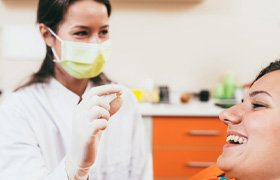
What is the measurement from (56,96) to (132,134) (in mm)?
357

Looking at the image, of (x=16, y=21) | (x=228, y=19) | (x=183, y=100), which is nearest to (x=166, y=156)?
(x=183, y=100)

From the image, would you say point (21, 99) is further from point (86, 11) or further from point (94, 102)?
point (94, 102)

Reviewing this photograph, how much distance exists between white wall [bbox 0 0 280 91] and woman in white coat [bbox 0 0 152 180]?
1.38 meters

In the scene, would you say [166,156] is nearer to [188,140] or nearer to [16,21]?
[188,140]

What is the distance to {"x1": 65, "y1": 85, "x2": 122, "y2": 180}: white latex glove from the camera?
105cm

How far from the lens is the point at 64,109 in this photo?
1.60 m

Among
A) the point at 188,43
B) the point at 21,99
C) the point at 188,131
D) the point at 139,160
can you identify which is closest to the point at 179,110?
the point at 188,131

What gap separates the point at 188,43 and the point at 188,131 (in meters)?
0.84

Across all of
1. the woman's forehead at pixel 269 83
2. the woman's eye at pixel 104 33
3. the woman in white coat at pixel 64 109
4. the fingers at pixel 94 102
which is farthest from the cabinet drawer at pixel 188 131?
the fingers at pixel 94 102

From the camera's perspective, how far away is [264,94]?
1.11m

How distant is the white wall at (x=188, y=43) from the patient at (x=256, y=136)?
2.06m

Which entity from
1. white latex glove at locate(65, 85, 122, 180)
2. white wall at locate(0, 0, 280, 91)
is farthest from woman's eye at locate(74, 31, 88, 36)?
white wall at locate(0, 0, 280, 91)

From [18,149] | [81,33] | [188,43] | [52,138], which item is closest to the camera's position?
[18,149]

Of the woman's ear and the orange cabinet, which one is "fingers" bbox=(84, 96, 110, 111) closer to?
the woman's ear
